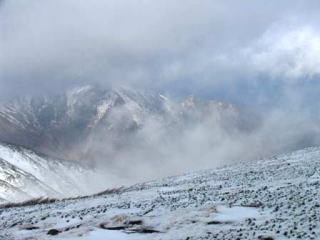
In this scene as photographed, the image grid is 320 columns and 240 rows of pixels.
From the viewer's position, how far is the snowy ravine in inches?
995

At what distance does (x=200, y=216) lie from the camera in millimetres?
29641

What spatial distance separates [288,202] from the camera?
3059cm

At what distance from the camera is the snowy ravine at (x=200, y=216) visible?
2528cm

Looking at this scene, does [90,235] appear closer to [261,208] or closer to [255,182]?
[261,208]

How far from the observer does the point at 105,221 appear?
105ft

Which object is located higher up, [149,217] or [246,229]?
[149,217]

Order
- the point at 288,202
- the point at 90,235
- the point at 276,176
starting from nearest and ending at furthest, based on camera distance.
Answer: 1. the point at 90,235
2. the point at 288,202
3. the point at 276,176

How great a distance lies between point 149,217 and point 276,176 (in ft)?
65.3

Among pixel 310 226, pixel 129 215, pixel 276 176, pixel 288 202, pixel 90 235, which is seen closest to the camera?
pixel 310 226

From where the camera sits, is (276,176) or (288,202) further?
(276,176)

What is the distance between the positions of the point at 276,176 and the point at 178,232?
75.4 feet

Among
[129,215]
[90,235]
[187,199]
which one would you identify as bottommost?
[90,235]

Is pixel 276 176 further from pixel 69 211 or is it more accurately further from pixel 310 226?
pixel 310 226

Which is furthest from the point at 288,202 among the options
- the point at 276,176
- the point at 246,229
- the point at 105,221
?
the point at 276,176
